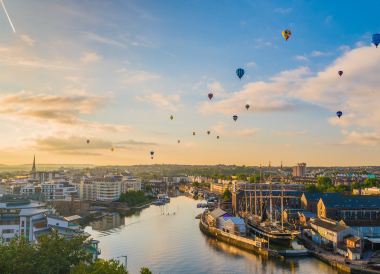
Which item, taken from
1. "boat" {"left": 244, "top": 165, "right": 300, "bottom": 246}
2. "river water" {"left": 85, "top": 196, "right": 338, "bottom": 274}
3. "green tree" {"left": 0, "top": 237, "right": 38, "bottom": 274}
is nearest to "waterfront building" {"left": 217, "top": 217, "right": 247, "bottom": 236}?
"boat" {"left": 244, "top": 165, "right": 300, "bottom": 246}

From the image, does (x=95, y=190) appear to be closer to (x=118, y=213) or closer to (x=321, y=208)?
(x=118, y=213)

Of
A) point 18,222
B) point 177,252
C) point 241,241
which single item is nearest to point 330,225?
point 241,241

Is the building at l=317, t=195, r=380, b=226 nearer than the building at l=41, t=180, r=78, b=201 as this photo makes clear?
Yes

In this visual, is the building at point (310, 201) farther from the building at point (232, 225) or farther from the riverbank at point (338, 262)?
the riverbank at point (338, 262)

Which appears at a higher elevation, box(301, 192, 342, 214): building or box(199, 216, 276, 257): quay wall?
box(301, 192, 342, 214): building

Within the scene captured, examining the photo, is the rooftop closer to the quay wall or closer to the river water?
the river water

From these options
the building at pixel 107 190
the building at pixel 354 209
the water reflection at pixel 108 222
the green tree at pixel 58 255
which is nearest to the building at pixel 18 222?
the green tree at pixel 58 255

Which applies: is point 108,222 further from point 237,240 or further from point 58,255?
point 58,255

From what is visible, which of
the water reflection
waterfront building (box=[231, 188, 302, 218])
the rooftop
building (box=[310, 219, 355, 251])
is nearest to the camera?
building (box=[310, 219, 355, 251])
